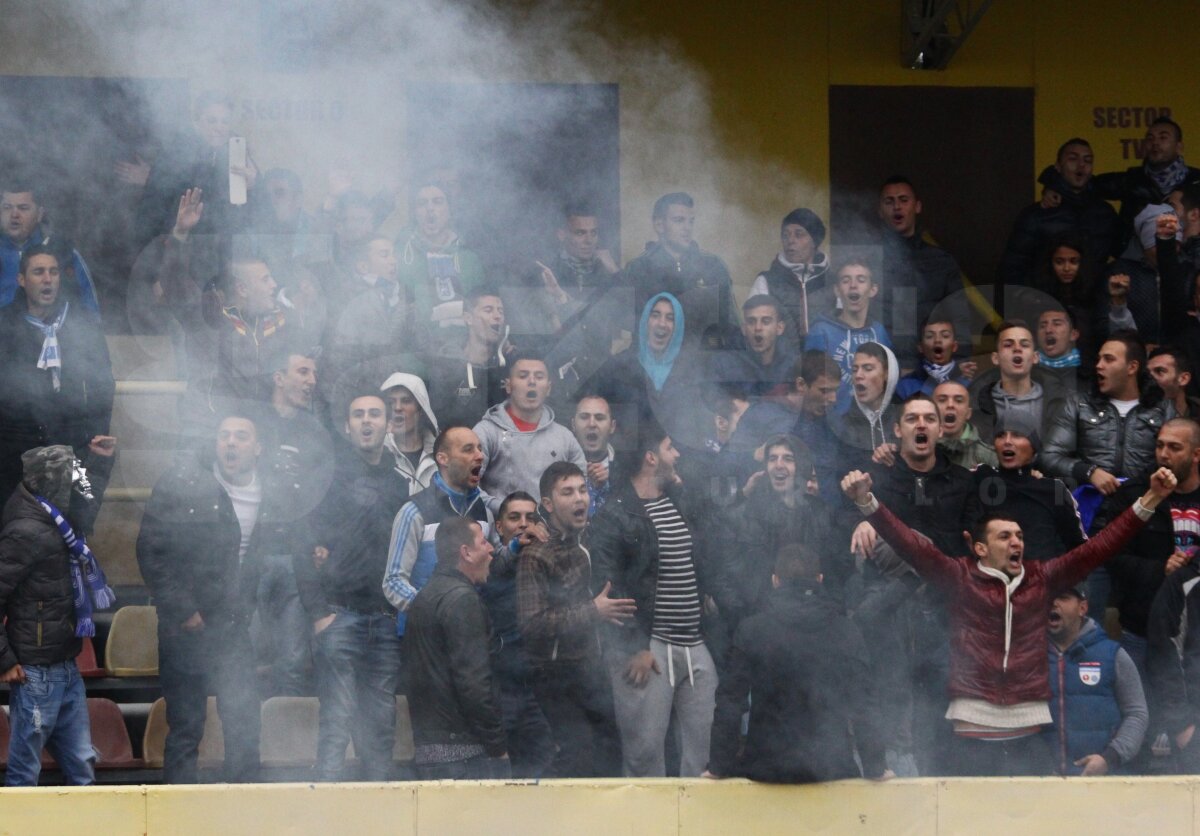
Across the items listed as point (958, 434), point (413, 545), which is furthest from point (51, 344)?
point (958, 434)

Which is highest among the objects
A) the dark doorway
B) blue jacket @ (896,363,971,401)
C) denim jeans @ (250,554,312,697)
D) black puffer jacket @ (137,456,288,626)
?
the dark doorway

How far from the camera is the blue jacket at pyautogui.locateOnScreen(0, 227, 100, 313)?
238 inches

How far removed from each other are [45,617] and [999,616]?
3.45 meters

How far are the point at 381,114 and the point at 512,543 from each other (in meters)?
1.72

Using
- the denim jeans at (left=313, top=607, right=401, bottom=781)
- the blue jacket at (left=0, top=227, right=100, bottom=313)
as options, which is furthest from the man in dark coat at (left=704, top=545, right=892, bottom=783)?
the blue jacket at (left=0, top=227, right=100, bottom=313)

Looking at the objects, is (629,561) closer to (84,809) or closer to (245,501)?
(245,501)

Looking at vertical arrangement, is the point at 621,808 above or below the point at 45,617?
below

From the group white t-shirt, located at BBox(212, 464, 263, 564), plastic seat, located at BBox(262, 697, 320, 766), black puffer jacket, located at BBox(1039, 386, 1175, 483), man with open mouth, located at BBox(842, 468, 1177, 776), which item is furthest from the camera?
black puffer jacket, located at BBox(1039, 386, 1175, 483)

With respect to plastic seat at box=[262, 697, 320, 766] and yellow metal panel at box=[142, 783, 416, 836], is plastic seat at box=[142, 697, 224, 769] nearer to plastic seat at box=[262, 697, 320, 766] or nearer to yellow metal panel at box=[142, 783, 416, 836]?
plastic seat at box=[262, 697, 320, 766]

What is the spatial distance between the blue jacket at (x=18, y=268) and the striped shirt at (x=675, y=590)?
2444 millimetres

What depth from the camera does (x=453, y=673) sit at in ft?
17.1

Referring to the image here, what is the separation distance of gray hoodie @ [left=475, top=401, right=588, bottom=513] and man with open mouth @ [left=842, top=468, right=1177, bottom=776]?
120 cm

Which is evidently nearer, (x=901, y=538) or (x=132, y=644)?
(x=901, y=538)

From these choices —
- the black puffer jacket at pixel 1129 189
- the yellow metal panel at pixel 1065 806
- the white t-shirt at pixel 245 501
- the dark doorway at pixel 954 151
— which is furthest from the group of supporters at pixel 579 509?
the dark doorway at pixel 954 151
